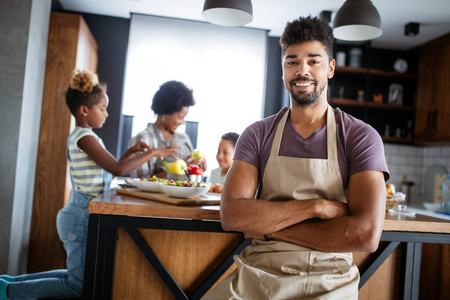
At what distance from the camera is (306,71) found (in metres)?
1.43

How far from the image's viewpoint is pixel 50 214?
11.9 ft

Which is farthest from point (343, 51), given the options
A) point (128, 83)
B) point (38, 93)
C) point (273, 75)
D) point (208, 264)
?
point (208, 264)

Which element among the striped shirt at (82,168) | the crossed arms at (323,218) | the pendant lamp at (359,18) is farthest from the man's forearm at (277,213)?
the pendant lamp at (359,18)

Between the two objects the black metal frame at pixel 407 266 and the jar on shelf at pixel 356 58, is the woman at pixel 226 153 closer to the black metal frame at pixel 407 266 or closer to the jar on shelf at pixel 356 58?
the black metal frame at pixel 407 266

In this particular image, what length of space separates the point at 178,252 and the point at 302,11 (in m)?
3.10

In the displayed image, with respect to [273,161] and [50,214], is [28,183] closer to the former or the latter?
[50,214]

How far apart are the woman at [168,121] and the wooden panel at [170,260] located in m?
1.18

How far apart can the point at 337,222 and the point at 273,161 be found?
1.05 feet

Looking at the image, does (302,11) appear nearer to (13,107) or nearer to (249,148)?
(13,107)

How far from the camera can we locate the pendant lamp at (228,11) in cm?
235

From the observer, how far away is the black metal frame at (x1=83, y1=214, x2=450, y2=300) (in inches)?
60.7

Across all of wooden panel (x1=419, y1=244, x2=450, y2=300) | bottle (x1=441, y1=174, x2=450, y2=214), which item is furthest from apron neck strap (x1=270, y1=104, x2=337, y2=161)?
bottle (x1=441, y1=174, x2=450, y2=214)

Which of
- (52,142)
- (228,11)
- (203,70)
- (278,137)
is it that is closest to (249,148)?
(278,137)

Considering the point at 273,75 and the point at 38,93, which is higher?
the point at 273,75
